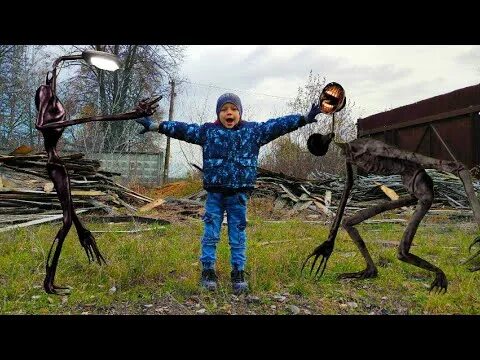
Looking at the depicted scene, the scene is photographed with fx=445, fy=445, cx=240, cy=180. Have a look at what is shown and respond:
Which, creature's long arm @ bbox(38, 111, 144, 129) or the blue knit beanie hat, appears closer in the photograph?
creature's long arm @ bbox(38, 111, 144, 129)

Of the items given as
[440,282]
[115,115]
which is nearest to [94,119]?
[115,115]

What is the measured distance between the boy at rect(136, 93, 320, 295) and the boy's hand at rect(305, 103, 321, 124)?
5 centimetres

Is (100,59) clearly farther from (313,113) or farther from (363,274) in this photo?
(363,274)

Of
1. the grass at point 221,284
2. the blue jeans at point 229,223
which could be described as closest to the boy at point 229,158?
the blue jeans at point 229,223

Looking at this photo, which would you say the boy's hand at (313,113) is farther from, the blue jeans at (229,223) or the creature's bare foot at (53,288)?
the creature's bare foot at (53,288)

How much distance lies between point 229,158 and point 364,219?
1271 millimetres

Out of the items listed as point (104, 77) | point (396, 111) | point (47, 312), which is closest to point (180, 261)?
point (47, 312)

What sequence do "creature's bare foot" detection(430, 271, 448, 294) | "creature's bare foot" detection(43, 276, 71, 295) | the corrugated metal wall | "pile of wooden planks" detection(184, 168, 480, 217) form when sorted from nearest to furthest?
"creature's bare foot" detection(430, 271, 448, 294)
"creature's bare foot" detection(43, 276, 71, 295)
the corrugated metal wall
"pile of wooden planks" detection(184, 168, 480, 217)

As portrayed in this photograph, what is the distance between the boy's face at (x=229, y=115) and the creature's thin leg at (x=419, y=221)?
5.12 feet

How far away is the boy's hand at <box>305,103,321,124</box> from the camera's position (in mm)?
3596

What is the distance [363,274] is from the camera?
13.3ft

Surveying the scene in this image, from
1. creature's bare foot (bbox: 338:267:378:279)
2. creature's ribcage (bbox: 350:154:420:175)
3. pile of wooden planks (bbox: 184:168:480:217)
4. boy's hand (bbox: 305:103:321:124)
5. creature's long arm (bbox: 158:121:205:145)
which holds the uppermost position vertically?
boy's hand (bbox: 305:103:321:124)

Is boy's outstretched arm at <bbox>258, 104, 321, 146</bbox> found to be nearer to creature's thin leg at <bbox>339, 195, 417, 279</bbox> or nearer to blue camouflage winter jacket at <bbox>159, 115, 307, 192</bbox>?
blue camouflage winter jacket at <bbox>159, 115, 307, 192</bbox>

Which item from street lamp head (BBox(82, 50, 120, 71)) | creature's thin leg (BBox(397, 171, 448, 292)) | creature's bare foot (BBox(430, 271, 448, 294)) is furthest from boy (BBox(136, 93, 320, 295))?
creature's bare foot (BBox(430, 271, 448, 294))
